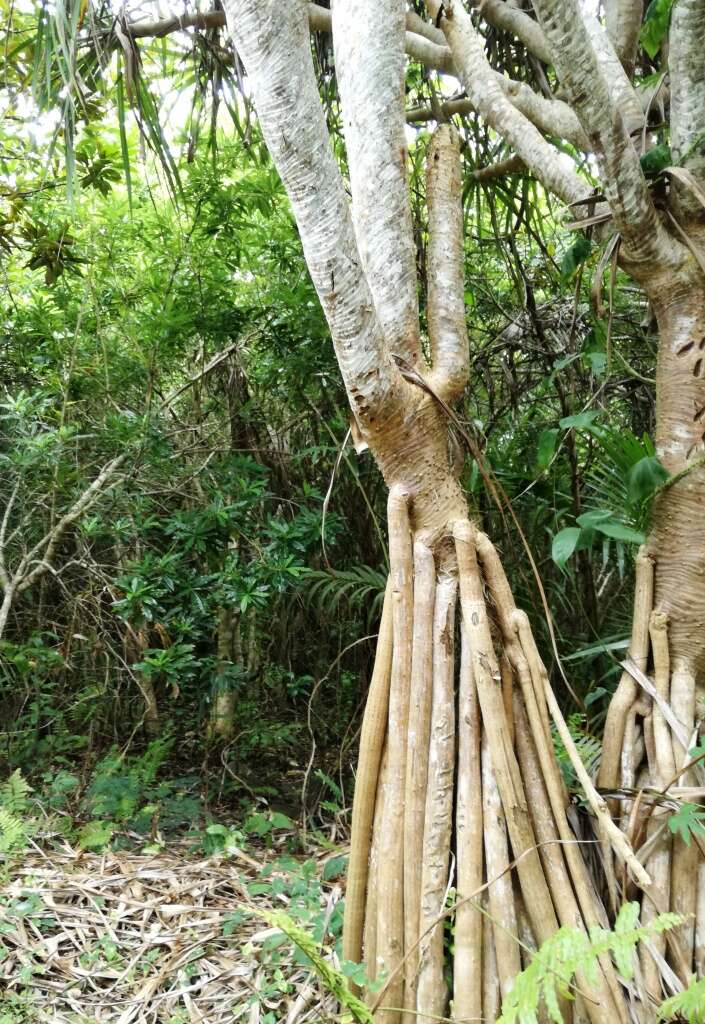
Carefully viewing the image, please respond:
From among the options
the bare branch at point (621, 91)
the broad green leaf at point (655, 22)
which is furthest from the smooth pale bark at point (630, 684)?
the broad green leaf at point (655, 22)

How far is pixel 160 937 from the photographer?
2.47m

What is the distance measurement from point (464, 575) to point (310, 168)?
41.0 inches

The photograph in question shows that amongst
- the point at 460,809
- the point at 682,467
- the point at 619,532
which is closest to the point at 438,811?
the point at 460,809

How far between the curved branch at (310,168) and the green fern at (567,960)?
1249mm

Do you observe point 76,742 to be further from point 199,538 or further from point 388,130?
point 388,130

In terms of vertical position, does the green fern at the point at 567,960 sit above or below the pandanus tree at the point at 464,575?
below

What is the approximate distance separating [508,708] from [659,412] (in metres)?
0.97

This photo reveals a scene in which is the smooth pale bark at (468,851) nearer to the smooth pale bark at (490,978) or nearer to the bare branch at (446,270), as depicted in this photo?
the smooth pale bark at (490,978)

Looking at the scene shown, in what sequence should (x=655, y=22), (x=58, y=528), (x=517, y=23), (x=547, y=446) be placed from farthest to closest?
1. (x=517, y=23)
2. (x=58, y=528)
3. (x=547, y=446)
4. (x=655, y=22)

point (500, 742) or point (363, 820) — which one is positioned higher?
point (500, 742)

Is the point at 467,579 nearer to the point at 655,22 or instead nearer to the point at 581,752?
the point at 581,752

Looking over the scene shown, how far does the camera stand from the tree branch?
2000 mm

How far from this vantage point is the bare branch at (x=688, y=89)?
2178mm

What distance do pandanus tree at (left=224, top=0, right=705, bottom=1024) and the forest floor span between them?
325mm
